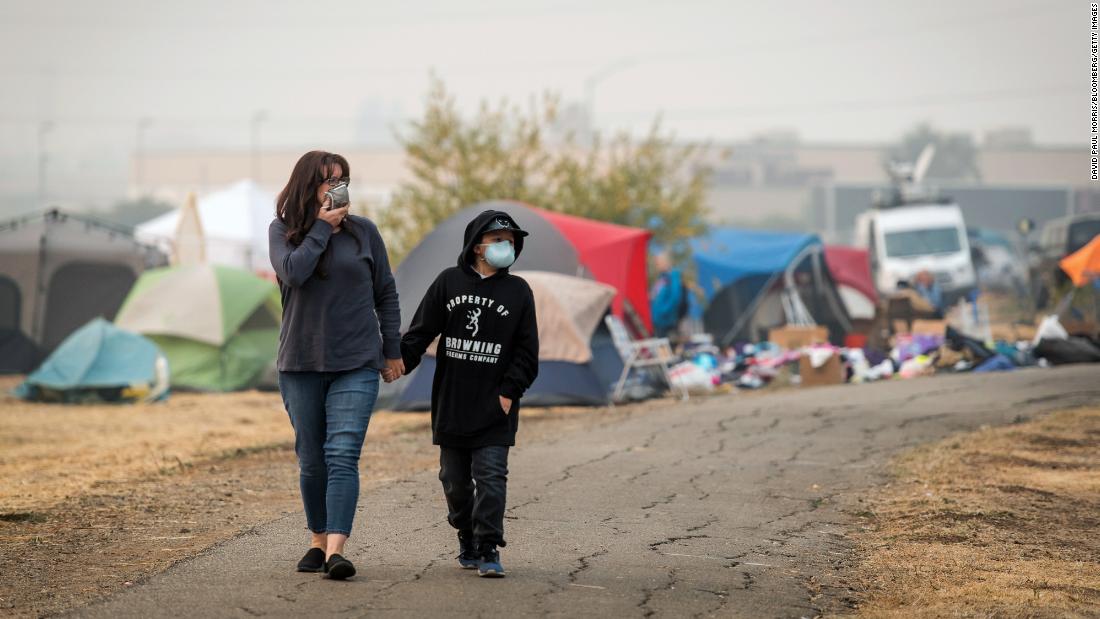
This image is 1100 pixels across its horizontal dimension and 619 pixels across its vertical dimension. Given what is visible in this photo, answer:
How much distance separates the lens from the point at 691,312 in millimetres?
27781

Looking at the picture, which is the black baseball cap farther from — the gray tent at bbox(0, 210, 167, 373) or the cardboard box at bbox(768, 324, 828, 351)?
the gray tent at bbox(0, 210, 167, 373)

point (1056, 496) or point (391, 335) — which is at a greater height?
point (391, 335)

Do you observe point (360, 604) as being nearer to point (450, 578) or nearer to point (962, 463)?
point (450, 578)

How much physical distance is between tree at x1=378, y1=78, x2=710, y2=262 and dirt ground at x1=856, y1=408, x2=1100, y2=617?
48.1ft

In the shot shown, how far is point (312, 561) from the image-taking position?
6.20 metres

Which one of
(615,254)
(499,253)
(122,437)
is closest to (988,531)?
(499,253)

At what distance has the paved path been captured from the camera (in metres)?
5.71

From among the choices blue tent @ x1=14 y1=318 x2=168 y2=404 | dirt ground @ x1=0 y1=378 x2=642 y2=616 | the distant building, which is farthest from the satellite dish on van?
the distant building

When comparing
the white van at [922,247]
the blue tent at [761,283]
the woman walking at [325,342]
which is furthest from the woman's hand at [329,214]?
the white van at [922,247]

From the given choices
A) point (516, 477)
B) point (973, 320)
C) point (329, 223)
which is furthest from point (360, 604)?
point (973, 320)

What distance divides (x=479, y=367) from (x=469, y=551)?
820 mm

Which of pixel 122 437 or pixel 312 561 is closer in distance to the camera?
pixel 312 561

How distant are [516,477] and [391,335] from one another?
3.73 meters

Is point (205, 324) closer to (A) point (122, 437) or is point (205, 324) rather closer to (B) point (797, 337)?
(A) point (122, 437)
